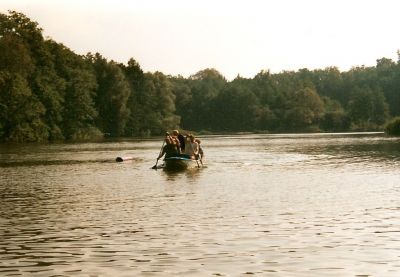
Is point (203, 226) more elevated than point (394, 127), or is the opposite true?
point (394, 127)

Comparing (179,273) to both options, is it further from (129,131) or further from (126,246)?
(129,131)

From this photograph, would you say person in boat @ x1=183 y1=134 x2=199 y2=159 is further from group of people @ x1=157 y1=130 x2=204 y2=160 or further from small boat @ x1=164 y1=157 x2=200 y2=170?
small boat @ x1=164 y1=157 x2=200 y2=170

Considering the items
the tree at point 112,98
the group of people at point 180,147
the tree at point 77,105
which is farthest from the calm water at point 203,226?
the tree at point 112,98

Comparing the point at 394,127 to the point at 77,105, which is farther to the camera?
the point at 77,105

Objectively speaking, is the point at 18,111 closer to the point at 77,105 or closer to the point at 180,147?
the point at 77,105

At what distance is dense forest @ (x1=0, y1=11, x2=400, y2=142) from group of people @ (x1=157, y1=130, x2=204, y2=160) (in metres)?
64.7

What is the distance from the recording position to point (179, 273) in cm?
1242

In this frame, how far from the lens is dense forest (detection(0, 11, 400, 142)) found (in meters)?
105

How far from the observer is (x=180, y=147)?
137ft

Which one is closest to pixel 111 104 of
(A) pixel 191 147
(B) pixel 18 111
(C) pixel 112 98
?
(C) pixel 112 98

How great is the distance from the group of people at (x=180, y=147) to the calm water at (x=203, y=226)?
287 inches

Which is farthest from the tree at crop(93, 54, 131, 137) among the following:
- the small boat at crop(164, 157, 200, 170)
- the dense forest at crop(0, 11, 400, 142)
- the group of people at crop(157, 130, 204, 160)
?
the small boat at crop(164, 157, 200, 170)

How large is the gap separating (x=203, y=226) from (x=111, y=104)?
124455 millimetres

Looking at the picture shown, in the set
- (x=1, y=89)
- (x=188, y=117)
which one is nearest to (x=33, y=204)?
(x=1, y=89)
